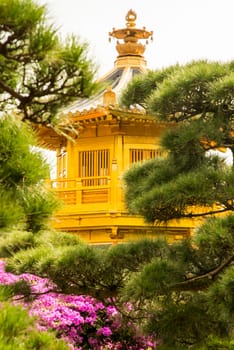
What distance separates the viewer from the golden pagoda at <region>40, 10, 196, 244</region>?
14320 millimetres

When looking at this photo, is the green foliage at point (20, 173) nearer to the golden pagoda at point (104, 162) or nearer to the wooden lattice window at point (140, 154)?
the golden pagoda at point (104, 162)

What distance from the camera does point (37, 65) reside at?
5.11 metres

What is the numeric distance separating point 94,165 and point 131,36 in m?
2.34

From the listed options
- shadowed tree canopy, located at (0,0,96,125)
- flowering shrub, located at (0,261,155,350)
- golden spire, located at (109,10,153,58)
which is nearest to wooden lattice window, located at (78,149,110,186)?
golden spire, located at (109,10,153,58)

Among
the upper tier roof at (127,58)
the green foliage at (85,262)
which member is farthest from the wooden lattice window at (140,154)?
the green foliage at (85,262)

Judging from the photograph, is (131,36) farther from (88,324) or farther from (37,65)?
(37,65)

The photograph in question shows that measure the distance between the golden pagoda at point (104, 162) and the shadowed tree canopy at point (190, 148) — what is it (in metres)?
5.26

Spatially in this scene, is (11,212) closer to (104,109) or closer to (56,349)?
(56,349)

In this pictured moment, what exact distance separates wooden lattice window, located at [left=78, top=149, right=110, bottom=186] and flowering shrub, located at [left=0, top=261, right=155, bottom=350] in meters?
3.97

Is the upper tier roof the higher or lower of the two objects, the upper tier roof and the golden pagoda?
the higher

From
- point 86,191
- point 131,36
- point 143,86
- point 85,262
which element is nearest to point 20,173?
point 85,262

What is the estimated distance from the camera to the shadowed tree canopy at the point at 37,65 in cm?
479

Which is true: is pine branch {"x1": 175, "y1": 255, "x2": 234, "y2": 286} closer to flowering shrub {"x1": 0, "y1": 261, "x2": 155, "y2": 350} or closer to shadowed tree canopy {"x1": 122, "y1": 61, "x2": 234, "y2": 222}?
shadowed tree canopy {"x1": 122, "y1": 61, "x2": 234, "y2": 222}

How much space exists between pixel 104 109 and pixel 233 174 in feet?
21.3
